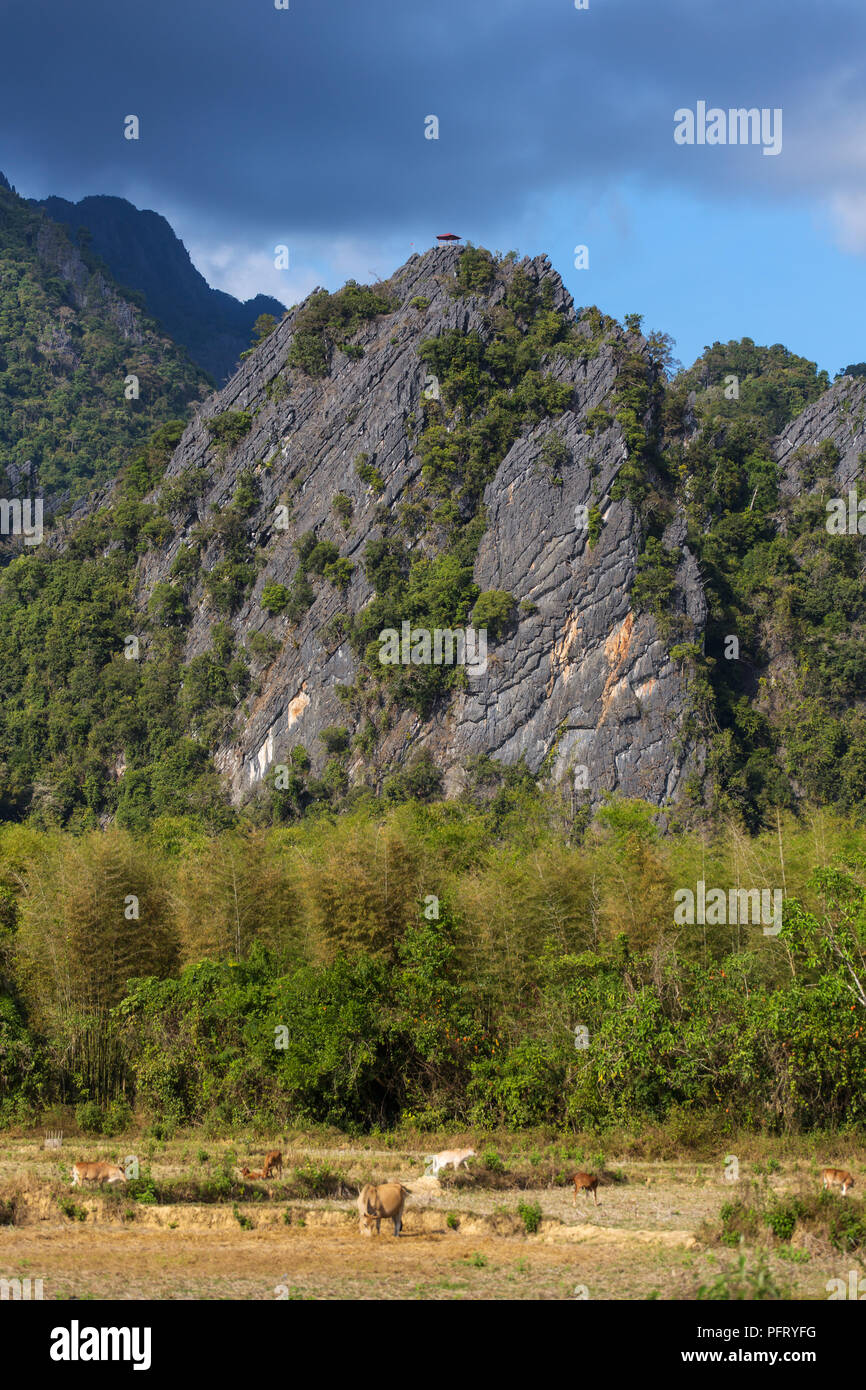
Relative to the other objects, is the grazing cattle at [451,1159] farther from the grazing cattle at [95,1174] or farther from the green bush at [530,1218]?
the grazing cattle at [95,1174]

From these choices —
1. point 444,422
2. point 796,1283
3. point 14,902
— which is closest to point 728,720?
point 444,422

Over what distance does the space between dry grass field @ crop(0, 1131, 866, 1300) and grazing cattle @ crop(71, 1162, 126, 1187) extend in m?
0.22

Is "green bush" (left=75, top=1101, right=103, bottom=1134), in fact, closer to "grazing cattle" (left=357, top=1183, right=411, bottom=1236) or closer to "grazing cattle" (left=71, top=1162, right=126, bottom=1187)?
"grazing cattle" (left=71, top=1162, right=126, bottom=1187)

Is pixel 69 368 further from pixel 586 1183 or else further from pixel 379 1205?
pixel 379 1205

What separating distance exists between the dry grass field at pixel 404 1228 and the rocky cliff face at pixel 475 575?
165 feet

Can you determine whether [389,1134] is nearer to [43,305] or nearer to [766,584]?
[766,584]

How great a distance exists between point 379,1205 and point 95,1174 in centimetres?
458

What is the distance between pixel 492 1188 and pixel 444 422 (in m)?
70.9

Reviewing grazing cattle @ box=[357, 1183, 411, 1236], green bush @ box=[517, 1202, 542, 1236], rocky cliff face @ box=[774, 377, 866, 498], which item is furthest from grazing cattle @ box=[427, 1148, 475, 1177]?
rocky cliff face @ box=[774, 377, 866, 498]

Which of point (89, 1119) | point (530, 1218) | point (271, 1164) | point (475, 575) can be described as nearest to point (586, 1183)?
point (530, 1218)

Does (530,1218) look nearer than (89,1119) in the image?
Yes

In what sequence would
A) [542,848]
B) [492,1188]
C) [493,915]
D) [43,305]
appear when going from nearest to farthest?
1. [492,1188]
2. [493,915]
3. [542,848]
4. [43,305]

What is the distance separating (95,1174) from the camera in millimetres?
16844

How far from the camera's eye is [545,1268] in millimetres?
13047
